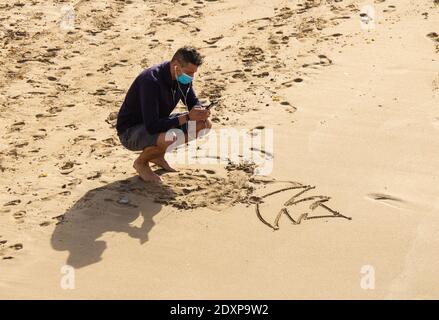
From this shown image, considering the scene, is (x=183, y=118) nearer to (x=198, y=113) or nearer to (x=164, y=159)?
(x=198, y=113)

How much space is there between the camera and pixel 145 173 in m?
5.18

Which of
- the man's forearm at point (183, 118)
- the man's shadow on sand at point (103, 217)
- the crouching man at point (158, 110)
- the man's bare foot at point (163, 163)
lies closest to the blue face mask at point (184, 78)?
the crouching man at point (158, 110)

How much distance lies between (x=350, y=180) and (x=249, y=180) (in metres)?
0.67

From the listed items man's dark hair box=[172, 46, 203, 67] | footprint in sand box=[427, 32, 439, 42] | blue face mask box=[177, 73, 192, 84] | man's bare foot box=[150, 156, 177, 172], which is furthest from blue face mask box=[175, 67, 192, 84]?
footprint in sand box=[427, 32, 439, 42]

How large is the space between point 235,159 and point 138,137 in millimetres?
768

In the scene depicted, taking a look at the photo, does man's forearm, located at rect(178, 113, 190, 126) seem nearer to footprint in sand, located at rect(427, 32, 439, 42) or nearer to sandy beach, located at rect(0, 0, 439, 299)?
sandy beach, located at rect(0, 0, 439, 299)

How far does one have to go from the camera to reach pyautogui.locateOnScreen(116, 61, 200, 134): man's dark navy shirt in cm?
488

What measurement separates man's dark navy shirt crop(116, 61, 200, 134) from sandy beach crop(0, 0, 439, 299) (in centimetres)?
45

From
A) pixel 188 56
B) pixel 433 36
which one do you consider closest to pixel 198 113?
pixel 188 56

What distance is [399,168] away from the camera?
5312mm

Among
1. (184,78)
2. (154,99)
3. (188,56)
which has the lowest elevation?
(154,99)

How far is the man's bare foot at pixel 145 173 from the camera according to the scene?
5.16 m

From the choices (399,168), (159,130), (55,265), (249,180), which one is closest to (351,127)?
(399,168)

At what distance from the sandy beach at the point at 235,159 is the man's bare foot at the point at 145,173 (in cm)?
6
